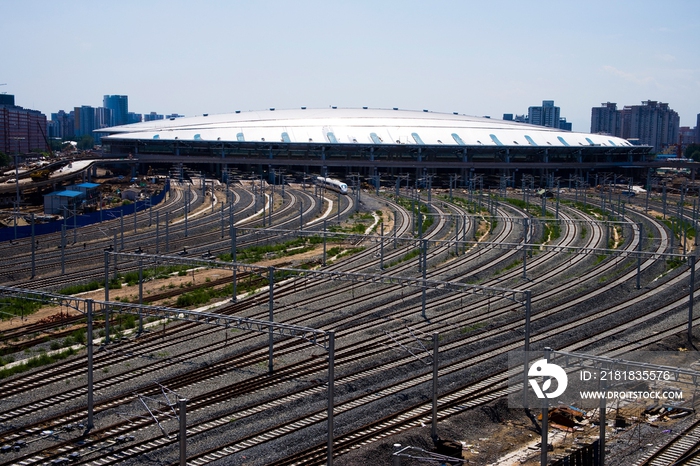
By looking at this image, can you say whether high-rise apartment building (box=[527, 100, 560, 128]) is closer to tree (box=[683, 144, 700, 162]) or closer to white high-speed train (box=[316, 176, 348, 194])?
tree (box=[683, 144, 700, 162])

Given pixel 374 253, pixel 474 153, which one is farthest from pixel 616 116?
pixel 374 253

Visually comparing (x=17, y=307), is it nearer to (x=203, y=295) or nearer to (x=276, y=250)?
(x=203, y=295)

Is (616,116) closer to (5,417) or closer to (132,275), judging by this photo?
(132,275)

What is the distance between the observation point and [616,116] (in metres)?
131

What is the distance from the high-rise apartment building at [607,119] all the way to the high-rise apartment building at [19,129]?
286 feet

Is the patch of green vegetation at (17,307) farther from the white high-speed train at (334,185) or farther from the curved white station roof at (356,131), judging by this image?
the curved white station roof at (356,131)

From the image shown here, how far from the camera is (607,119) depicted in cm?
13325

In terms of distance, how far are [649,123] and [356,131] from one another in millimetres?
86358

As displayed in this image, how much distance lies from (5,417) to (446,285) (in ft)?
21.6

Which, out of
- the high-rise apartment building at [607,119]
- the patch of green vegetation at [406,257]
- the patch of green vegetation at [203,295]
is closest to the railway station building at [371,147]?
the patch of green vegetation at [406,257]

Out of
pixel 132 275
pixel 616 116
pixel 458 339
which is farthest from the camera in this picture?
pixel 616 116

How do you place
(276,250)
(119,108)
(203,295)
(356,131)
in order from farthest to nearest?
(119,108)
(356,131)
(276,250)
(203,295)

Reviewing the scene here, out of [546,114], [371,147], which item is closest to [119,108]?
[546,114]

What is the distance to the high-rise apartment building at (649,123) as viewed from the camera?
399ft
